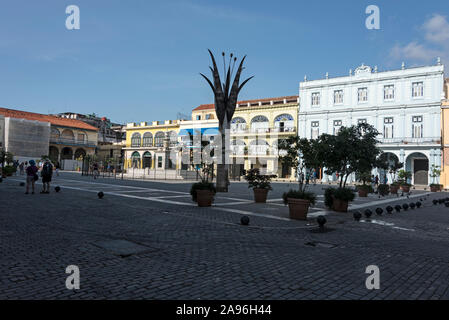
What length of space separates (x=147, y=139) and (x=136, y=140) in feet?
10.0

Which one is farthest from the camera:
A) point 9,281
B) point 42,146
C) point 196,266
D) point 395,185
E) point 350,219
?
point 42,146

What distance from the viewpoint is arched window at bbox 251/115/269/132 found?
45778 millimetres

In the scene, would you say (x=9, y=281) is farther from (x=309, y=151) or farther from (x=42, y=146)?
(x=42, y=146)

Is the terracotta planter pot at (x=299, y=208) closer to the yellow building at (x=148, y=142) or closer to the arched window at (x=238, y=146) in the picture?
the arched window at (x=238, y=146)

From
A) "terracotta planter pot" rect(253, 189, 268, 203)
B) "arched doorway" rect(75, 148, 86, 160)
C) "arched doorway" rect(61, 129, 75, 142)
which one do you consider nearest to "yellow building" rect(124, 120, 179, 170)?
"arched doorway" rect(75, 148, 86, 160)

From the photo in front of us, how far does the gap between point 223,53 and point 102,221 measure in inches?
502

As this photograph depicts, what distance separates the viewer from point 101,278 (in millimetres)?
3873

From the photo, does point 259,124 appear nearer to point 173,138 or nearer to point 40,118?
point 173,138

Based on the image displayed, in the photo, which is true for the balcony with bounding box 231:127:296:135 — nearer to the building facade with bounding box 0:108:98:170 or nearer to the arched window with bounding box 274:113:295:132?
the arched window with bounding box 274:113:295:132

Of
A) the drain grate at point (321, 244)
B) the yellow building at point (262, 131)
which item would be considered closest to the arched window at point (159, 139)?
the yellow building at point (262, 131)

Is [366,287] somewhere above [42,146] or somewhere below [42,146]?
below

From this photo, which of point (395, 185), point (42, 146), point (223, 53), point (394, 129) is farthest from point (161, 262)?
point (42, 146)

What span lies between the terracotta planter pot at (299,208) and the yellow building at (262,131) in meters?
33.7

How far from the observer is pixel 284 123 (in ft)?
147
